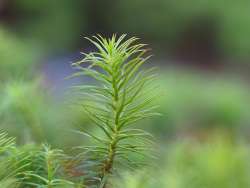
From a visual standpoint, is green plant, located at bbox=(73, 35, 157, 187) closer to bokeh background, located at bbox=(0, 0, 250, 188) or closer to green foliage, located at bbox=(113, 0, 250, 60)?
bokeh background, located at bbox=(0, 0, 250, 188)

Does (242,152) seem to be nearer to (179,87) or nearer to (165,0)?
(179,87)

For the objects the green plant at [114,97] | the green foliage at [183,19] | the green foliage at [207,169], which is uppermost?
the green foliage at [183,19]

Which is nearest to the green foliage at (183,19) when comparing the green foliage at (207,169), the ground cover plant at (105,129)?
the green foliage at (207,169)

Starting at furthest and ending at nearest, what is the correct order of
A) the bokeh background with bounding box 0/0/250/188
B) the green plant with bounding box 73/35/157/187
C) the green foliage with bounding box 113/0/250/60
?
the green foliage with bounding box 113/0/250/60 < the bokeh background with bounding box 0/0/250/188 < the green plant with bounding box 73/35/157/187

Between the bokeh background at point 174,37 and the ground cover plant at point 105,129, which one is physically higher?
the bokeh background at point 174,37

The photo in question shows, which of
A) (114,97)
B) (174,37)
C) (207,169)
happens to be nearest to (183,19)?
(174,37)

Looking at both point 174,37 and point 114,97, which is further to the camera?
point 174,37

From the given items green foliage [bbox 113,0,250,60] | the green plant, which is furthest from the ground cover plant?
green foliage [bbox 113,0,250,60]

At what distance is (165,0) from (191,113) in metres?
2.31

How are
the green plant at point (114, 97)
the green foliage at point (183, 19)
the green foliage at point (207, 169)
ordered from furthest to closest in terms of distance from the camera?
the green foliage at point (183, 19) → the green foliage at point (207, 169) → the green plant at point (114, 97)

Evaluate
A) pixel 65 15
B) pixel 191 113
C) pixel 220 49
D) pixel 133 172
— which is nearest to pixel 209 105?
pixel 191 113

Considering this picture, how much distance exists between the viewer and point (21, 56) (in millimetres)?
889

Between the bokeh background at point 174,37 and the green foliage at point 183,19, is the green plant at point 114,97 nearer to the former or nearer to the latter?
the bokeh background at point 174,37

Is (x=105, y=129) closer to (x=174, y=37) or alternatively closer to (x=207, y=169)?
A: (x=207, y=169)
